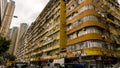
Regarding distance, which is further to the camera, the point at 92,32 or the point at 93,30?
the point at 93,30

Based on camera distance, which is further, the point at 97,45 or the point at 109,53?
the point at 109,53

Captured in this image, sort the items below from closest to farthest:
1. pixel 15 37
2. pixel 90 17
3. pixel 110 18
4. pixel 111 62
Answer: pixel 90 17
pixel 111 62
pixel 110 18
pixel 15 37

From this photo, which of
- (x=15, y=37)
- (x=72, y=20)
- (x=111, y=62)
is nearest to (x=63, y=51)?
(x=72, y=20)

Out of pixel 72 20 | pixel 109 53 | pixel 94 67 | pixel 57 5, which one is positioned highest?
pixel 57 5

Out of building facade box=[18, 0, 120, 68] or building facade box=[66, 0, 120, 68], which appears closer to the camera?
building facade box=[66, 0, 120, 68]

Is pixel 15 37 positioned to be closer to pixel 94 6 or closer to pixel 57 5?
pixel 57 5

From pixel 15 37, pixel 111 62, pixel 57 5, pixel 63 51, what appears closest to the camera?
pixel 111 62

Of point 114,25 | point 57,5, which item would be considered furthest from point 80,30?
point 57,5

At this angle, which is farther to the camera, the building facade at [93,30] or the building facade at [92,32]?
the building facade at [92,32]

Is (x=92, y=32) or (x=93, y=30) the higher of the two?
(x=93, y=30)

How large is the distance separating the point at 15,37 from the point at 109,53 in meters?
157

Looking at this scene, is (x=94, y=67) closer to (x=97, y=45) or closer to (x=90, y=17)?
(x=97, y=45)

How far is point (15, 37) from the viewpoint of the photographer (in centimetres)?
18600

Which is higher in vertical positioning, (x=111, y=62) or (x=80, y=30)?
(x=80, y=30)
